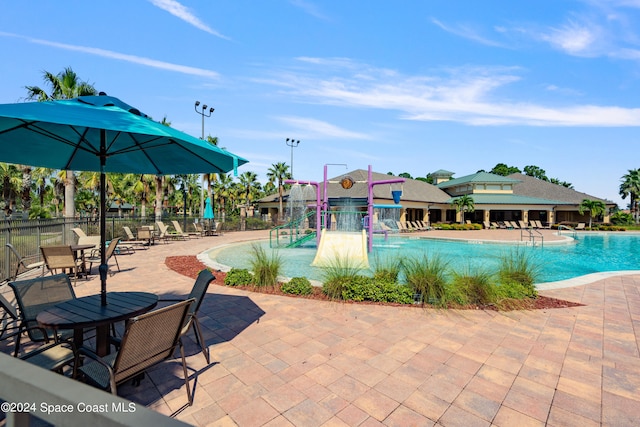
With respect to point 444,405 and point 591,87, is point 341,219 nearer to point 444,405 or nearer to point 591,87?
point 591,87

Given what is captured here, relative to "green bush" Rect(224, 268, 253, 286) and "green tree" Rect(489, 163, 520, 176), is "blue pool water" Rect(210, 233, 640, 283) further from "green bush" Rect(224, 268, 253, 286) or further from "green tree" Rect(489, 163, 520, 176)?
"green tree" Rect(489, 163, 520, 176)

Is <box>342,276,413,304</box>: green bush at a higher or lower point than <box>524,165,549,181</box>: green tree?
lower

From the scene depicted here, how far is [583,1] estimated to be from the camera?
8.77 metres

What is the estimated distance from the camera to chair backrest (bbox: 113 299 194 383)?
2.55 m

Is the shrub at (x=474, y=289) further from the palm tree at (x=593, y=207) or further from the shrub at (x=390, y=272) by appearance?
the palm tree at (x=593, y=207)

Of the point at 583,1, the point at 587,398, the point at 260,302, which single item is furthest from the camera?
the point at 583,1

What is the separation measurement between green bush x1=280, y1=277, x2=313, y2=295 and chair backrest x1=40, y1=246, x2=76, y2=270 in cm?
522

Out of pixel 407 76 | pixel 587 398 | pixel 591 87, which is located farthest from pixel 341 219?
pixel 587 398

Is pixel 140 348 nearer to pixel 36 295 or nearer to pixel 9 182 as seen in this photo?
pixel 36 295

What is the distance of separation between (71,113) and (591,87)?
1910 cm

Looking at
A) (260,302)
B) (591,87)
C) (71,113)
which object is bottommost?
(260,302)

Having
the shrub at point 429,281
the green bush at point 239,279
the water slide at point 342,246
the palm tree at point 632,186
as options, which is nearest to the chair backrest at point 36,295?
the green bush at point 239,279

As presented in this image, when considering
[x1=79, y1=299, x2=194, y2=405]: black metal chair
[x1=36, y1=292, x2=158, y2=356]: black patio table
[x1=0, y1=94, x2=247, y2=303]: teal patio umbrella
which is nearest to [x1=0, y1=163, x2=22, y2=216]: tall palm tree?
[x1=0, y1=94, x2=247, y2=303]: teal patio umbrella

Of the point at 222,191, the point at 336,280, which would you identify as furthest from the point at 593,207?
the point at 222,191
